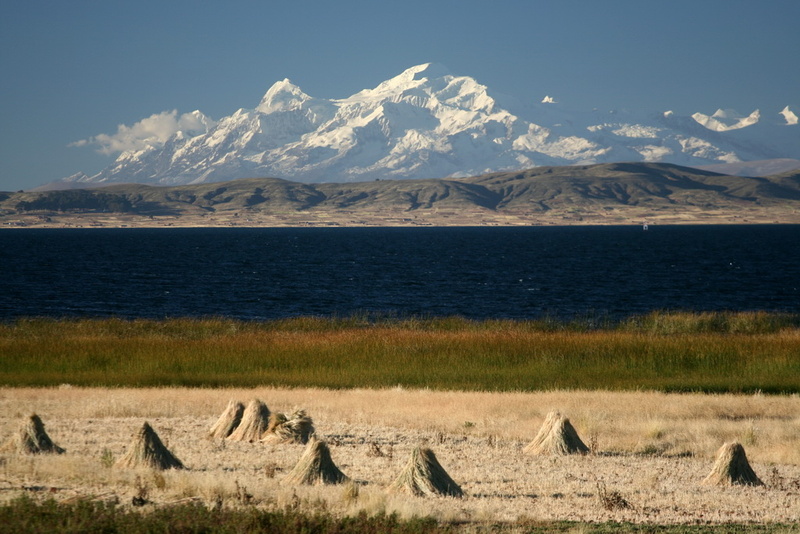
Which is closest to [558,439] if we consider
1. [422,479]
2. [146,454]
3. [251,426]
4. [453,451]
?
[453,451]

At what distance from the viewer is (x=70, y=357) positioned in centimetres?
3044

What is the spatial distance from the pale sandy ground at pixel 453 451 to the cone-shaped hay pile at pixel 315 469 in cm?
32

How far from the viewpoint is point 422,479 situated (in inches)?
521

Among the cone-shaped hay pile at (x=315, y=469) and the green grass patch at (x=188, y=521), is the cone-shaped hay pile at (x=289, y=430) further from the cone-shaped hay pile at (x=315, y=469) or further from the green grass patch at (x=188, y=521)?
the green grass patch at (x=188, y=521)

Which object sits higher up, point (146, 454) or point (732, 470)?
point (146, 454)

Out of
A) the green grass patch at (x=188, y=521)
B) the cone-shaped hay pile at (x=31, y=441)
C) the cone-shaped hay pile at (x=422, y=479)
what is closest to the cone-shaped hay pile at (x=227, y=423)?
the cone-shaped hay pile at (x=31, y=441)

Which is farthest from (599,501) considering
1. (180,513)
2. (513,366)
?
(513,366)

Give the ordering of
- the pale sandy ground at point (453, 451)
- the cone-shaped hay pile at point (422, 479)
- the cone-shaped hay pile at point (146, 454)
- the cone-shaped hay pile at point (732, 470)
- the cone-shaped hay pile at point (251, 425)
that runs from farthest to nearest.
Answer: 1. the cone-shaped hay pile at point (251, 425)
2. the cone-shaped hay pile at point (732, 470)
3. the cone-shaped hay pile at point (146, 454)
4. the cone-shaped hay pile at point (422, 479)
5. the pale sandy ground at point (453, 451)

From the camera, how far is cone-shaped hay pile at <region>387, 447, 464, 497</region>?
1318 centimetres

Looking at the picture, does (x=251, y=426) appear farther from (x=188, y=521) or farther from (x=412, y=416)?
(x=188, y=521)

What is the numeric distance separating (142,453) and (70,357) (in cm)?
1767

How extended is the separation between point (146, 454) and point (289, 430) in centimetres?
378

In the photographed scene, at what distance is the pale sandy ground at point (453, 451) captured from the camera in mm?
12812

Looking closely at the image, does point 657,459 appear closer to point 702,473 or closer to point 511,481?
point 702,473
